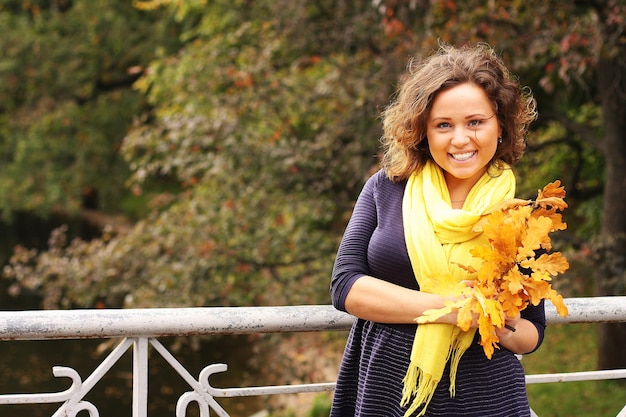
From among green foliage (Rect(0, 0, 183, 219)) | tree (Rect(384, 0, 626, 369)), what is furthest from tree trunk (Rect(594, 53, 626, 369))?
green foliage (Rect(0, 0, 183, 219))

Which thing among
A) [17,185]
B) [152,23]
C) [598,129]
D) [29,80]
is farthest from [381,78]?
[152,23]

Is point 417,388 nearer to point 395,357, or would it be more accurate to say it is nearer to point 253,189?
point 395,357

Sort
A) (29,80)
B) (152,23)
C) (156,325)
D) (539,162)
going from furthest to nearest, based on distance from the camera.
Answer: (152,23), (29,80), (539,162), (156,325)

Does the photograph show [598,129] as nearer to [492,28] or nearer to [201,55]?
[492,28]

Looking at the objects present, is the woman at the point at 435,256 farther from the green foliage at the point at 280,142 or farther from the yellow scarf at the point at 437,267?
the green foliage at the point at 280,142

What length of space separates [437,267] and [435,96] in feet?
1.38

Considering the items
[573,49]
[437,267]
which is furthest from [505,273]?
[573,49]

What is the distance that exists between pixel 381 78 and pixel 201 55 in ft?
7.15

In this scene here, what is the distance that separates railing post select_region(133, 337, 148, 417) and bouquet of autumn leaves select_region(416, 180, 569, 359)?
836mm

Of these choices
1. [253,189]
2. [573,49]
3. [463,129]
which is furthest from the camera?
[253,189]

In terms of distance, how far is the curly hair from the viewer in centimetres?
198

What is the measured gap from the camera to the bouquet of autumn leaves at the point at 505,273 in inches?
70.6

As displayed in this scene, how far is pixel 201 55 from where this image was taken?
798 cm

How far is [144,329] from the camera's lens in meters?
2.21
